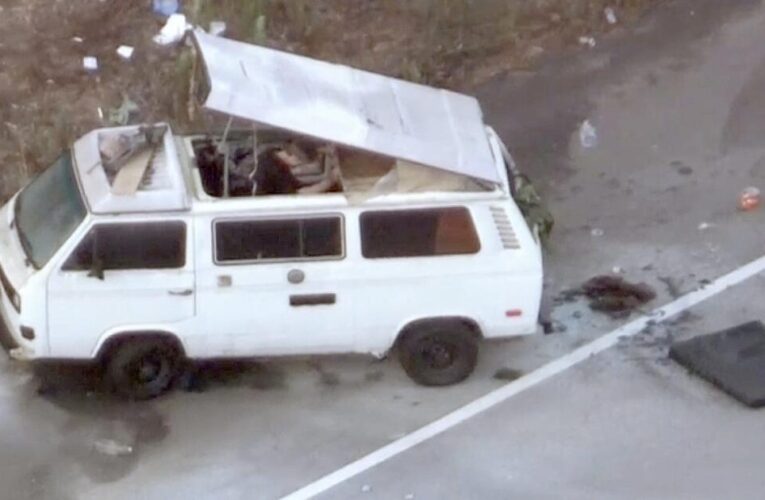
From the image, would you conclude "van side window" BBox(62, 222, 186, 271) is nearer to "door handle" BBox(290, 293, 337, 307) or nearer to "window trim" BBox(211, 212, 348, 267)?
"window trim" BBox(211, 212, 348, 267)

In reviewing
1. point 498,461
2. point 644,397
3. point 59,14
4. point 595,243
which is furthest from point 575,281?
point 59,14

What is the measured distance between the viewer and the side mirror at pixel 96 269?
420 inches

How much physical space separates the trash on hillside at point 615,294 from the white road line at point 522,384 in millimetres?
173

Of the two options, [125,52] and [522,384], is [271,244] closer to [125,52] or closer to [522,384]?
[522,384]

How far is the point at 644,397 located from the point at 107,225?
396 centimetres

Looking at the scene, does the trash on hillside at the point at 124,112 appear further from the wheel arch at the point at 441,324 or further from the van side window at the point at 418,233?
the wheel arch at the point at 441,324

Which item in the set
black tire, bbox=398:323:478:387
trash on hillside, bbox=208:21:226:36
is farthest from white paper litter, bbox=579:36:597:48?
black tire, bbox=398:323:478:387

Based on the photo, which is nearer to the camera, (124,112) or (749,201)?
(749,201)

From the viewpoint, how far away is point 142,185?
1079cm

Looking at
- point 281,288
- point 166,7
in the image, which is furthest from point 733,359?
point 166,7

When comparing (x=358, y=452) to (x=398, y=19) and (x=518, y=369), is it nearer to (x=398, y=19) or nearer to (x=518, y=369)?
(x=518, y=369)

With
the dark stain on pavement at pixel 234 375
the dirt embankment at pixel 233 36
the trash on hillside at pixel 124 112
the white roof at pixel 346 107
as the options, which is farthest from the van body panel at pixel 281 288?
the dirt embankment at pixel 233 36

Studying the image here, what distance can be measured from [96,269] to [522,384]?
3179 mm

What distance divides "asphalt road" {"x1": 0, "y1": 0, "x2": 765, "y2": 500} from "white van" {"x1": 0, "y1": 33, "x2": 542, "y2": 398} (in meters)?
0.43
